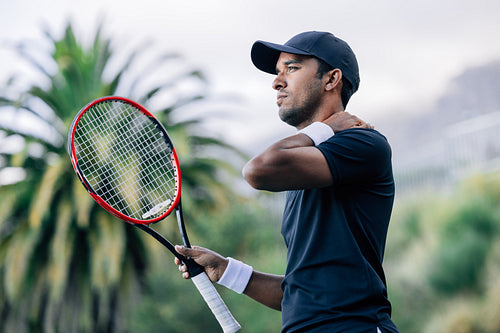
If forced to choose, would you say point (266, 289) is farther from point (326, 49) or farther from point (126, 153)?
point (126, 153)

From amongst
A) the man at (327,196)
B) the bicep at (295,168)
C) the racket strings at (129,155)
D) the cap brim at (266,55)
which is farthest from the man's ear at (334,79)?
the racket strings at (129,155)

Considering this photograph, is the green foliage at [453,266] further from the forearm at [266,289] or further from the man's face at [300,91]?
the man's face at [300,91]

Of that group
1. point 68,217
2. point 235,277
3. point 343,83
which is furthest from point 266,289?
point 68,217

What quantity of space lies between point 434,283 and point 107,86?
6975 mm

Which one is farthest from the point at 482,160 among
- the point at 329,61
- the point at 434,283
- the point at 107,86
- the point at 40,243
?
the point at 329,61

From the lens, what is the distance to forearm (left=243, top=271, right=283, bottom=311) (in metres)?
2.96

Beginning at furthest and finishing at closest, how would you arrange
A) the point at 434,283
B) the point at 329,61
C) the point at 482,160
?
the point at 482,160, the point at 434,283, the point at 329,61

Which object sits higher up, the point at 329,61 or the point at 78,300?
the point at 329,61

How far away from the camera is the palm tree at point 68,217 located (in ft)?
37.1

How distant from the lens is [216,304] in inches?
118

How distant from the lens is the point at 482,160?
15.8 m

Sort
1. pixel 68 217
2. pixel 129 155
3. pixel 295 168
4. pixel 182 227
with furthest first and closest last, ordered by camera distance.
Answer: pixel 68 217, pixel 129 155, pixel 182 227, pixel 295 168

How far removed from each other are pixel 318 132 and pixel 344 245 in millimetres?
434

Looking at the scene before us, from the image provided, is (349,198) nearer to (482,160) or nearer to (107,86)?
(107,86)
